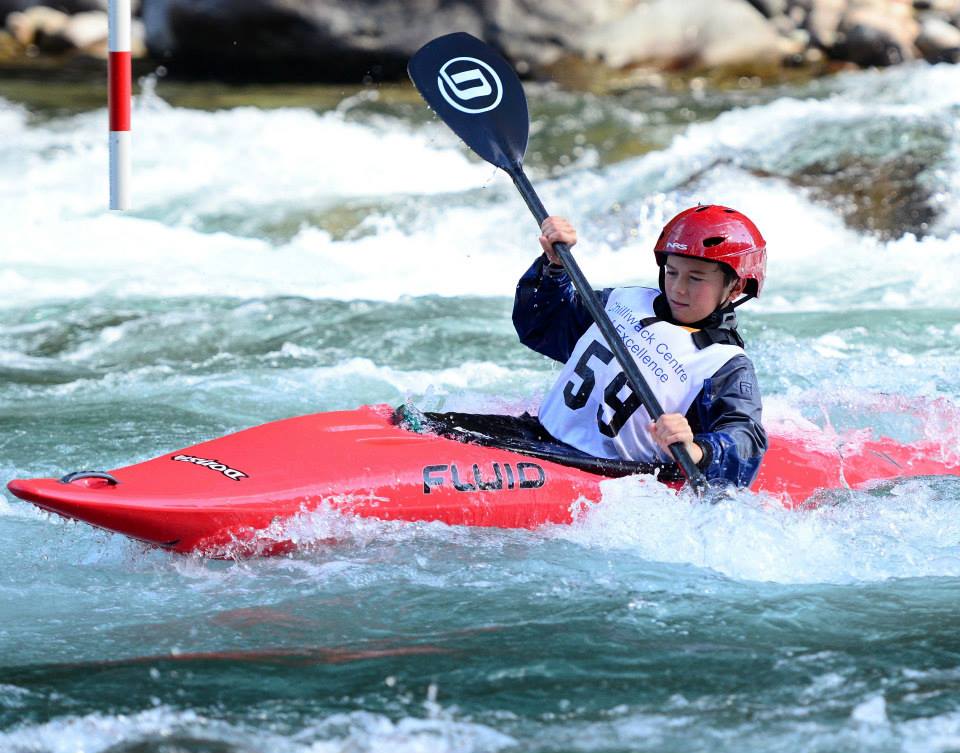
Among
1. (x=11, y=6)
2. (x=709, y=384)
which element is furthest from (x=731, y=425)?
(x=11, y=6)

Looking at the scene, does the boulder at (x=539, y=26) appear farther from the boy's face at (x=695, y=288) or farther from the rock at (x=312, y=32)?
the boy's face at (x=695, y=288)

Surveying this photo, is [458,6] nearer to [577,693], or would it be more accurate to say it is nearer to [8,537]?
[8,537]

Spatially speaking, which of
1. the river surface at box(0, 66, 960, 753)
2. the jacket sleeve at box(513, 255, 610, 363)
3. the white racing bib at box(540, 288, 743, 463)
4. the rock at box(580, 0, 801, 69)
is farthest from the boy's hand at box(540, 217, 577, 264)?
the rock at box(580, 0, 801, 69)

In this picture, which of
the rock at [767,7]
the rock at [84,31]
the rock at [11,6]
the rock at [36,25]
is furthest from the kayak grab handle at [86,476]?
the rock at [11,6]

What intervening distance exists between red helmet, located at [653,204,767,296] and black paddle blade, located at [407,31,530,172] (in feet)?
3.29

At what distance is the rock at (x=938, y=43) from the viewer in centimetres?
1269

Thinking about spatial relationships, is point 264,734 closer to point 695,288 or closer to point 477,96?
point 695,288

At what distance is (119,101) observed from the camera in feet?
16.9

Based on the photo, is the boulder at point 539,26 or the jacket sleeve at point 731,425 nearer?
the jacket sleeve at point 731,425

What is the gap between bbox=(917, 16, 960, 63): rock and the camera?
12.7 m

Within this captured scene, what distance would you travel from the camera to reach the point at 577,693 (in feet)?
9.42

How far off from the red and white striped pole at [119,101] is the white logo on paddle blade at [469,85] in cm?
127

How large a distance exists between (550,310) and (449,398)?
2.63ft

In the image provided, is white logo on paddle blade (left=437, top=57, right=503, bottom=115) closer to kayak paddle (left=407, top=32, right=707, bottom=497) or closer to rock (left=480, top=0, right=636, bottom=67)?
kayak paddle (left=407, top=32, right=707, bottom=497)
